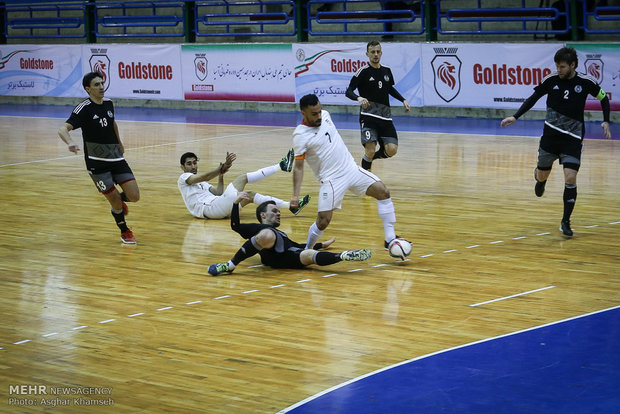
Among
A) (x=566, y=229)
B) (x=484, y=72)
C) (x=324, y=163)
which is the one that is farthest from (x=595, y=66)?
Answer: (x=324, y=163)

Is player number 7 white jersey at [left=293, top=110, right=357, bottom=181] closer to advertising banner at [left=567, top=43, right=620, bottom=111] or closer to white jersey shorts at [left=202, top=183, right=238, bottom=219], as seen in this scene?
white jersey shorts at [left=202, top=183, right=238, bottom=219]

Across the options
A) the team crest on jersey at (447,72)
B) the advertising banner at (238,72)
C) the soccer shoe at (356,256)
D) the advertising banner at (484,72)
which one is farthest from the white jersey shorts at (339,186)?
the advertising banner at (238,72)

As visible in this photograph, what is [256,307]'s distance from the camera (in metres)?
8.52

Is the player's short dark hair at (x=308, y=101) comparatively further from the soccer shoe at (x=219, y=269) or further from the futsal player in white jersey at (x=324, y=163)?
the soccer shoe at (x=219, y=269)

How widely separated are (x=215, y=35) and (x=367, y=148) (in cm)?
1505

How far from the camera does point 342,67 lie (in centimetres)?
2530

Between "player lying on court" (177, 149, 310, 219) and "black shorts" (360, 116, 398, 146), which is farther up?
"black shorts" (360, 116, 398, 146)

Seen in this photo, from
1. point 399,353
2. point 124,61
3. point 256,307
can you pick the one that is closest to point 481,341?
point 399,353

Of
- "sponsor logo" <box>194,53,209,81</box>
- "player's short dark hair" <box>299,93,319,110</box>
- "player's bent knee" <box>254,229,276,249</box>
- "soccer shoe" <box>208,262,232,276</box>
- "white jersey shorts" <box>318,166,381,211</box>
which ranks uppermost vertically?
"sponsor logo" <box>194,53,209,81</box>

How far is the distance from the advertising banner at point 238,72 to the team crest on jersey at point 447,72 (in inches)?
181

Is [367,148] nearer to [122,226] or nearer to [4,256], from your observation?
[122,226]

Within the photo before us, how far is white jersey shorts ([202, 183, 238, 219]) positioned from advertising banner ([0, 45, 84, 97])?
64.2 feet

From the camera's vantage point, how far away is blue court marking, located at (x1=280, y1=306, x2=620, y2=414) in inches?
236

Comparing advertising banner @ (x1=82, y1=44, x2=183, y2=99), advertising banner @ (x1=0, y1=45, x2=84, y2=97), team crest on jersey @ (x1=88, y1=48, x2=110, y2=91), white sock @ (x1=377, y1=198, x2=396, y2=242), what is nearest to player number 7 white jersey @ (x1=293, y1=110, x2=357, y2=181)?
white sock @ (x1=377, y1=198, x2=396, y2=242)
